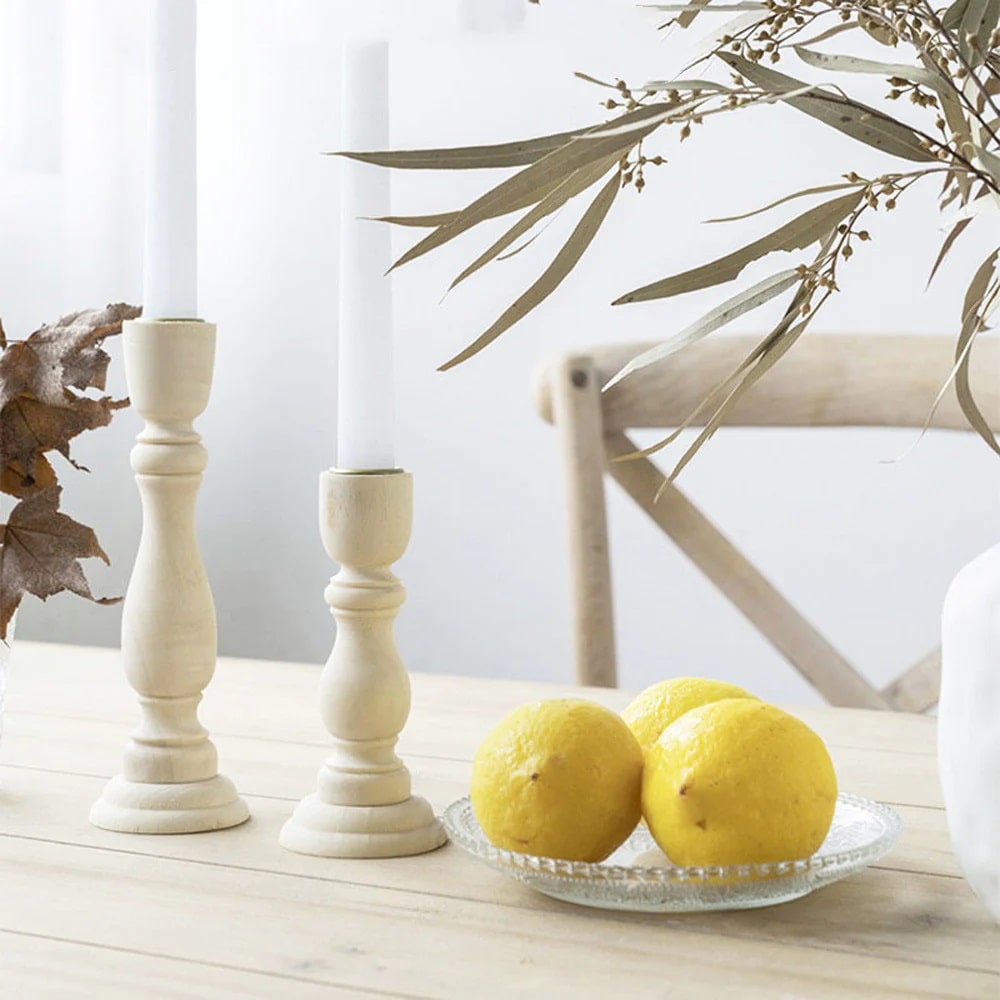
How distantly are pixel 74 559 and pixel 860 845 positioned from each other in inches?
16.0

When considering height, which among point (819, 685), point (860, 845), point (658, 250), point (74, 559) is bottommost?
point (819, 685)

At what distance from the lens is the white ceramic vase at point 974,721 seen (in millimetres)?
604

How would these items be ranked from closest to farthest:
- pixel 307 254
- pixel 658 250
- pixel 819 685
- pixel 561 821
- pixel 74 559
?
pixel 561 821
pixel 74 559
pixel 819 685
pixel 658 250
pixel 307 254

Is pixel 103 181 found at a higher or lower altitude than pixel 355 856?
higher

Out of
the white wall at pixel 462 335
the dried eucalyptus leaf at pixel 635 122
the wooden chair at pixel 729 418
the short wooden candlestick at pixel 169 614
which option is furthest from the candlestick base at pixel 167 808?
the white wall at pixel 462 335

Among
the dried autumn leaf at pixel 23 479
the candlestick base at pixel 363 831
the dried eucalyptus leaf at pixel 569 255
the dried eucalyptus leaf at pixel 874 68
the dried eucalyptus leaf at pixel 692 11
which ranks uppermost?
the dried eucalyptus leaf at pixel 692 11

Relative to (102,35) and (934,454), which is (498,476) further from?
(102,35)

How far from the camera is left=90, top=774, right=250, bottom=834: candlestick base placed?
764 mm

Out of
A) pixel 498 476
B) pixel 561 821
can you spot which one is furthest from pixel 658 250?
pixel 561 821

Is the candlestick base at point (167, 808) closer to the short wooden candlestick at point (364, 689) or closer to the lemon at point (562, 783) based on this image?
the short wooden candlestick at point (364, 689)

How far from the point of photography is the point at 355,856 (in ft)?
2.37

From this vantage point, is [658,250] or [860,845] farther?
[658,250]

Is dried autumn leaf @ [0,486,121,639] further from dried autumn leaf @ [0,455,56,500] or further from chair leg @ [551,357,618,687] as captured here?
chair leg @ [551,357,618,687]

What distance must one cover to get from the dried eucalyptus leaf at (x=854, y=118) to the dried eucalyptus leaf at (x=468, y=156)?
69mm
